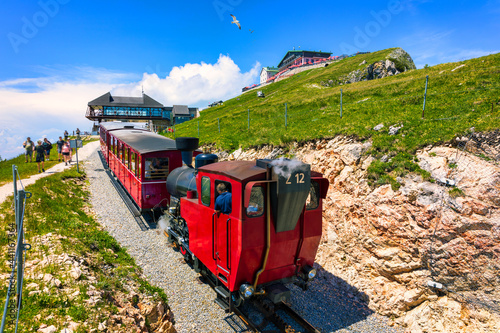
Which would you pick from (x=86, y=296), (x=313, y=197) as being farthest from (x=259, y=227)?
(x=86, y=296)

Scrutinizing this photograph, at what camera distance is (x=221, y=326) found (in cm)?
654

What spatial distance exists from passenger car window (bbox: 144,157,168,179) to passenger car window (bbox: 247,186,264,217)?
7163 millimetres

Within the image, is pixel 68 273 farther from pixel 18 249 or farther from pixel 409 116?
pixel 409 116

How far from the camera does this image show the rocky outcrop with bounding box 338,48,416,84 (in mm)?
36928

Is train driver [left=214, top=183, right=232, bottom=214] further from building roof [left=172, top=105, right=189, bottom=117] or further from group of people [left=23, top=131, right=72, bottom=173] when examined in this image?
building roof [left=172, top=105, right=189, bottom=117]

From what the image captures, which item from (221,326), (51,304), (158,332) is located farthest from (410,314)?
(51,304)

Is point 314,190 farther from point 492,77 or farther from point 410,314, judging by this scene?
point 492,77

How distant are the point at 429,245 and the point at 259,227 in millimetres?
5043

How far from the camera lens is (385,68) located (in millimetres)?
37000

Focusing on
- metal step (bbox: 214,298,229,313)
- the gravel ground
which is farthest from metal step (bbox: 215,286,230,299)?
A: the gravel ground

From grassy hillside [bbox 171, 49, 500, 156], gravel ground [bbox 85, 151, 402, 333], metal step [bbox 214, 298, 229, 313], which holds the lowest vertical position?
gravel ground [bbox 85, 151, 402, 333]

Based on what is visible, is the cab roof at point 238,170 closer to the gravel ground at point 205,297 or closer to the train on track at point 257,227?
the train on track at point 257,227

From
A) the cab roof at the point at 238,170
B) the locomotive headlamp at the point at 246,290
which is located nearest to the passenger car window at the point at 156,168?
the cab roof at the point at 238,170

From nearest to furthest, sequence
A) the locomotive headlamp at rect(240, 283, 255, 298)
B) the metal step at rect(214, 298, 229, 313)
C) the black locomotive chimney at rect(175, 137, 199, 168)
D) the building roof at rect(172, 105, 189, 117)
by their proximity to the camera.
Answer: the locomotive headlamp at rect(240, 283, 255, 298) < the metal step at rect(214, 298, 229, 313) < the black locomotive chimney at rect(175, 137, 199, 168) < the building roof at rect(172, 105, 189, 117)
